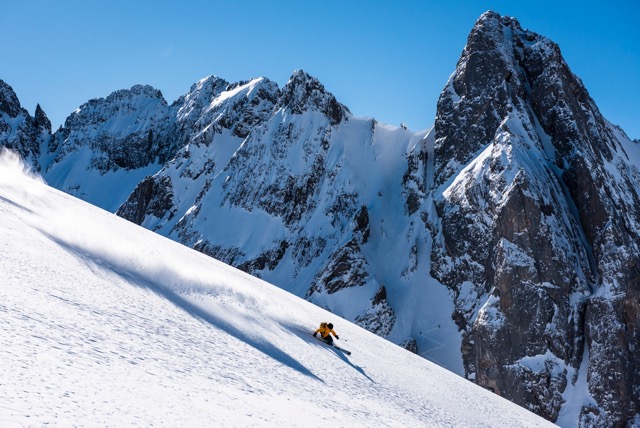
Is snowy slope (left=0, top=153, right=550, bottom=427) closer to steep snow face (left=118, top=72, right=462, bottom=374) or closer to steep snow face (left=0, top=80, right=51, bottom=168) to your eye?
steep snow face (left=118, top=72, right=462, bottom=374)

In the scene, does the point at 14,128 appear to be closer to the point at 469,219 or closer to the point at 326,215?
the point at 326,215

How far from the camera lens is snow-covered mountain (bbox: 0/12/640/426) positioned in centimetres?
6328

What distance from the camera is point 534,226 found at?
6944 centimetres

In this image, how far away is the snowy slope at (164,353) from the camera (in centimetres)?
675

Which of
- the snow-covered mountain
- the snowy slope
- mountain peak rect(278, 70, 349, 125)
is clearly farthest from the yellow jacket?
mountain peak rect(278, 70, 349, 125)

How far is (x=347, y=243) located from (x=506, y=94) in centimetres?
3238

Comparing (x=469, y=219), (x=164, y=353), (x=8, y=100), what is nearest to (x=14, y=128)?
(x=8, y=100)

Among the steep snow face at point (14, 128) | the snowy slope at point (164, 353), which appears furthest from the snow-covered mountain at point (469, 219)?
the steep snow face at point (14, 128)

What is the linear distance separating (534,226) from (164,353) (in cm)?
6625

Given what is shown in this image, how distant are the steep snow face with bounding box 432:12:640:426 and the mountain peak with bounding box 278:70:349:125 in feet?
85.0

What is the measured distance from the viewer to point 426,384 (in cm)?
1638

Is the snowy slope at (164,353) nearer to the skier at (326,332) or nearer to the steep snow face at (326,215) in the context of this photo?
the skier at (326,332)

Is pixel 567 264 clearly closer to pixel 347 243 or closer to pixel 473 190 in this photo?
pixel 473 190

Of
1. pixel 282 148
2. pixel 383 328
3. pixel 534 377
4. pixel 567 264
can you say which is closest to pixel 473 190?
pixel 567 264
